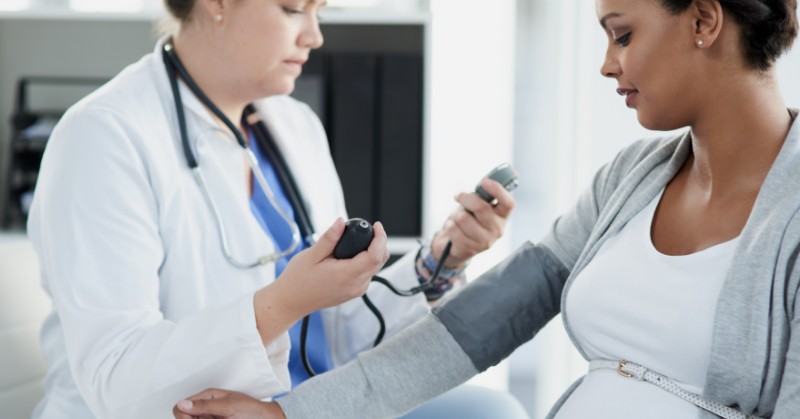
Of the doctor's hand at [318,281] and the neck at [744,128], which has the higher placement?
the neck at [744,128]

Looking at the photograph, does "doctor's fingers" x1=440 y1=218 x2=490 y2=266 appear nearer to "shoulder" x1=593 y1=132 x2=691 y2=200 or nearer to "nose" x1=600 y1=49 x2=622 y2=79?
"shoulder" x1=593 y1=132 x2=691 y2=200

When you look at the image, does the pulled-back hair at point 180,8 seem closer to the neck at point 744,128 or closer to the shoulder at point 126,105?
the shoulder at point 126,105

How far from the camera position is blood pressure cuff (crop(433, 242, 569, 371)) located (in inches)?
49.1

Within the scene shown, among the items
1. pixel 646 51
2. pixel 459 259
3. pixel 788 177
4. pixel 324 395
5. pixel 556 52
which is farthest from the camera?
pixel 556 52

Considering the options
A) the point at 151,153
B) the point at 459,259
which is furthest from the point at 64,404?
the point at 459,259

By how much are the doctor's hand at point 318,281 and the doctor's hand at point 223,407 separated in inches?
3.6

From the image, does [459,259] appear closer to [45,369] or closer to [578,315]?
[578,315]

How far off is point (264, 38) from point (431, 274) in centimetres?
47

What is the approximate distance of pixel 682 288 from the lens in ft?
3.38

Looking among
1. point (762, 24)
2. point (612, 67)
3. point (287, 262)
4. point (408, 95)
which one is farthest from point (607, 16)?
point (408, 95)

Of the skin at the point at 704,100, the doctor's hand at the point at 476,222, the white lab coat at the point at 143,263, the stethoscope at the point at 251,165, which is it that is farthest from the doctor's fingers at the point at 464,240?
the skin at the point at 704,100

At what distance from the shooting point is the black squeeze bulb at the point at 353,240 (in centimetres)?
110

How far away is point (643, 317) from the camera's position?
41.6 inches

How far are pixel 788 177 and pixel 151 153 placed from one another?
2.81ft
